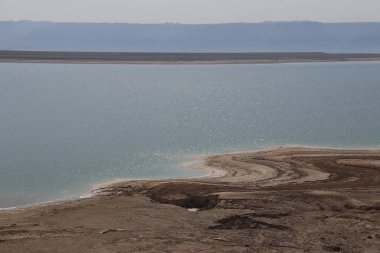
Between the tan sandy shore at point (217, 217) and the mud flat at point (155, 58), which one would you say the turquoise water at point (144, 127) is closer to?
the tan sandy shore at point (217, 217)

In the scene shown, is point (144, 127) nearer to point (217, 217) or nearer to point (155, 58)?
point (217, 217)

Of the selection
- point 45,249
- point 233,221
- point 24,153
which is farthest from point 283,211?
point 24,153

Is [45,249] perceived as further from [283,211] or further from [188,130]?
[188,130]

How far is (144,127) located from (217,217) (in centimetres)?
2241

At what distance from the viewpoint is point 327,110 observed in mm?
49375

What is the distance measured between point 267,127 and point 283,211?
21.4m

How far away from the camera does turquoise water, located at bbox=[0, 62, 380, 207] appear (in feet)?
83.9

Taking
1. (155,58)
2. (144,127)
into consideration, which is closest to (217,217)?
(144,127)

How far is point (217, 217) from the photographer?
56.0 feet

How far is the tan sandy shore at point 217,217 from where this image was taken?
1472 cm

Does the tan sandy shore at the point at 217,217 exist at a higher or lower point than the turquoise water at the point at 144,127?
lower

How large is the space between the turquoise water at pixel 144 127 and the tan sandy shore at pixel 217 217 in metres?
3.15

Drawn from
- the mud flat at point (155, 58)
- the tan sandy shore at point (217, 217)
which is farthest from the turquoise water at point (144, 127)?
the mud flat at point (155, 58)

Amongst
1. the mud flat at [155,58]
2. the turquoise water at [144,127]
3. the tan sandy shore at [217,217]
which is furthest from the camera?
the mud flat at [155,58]
